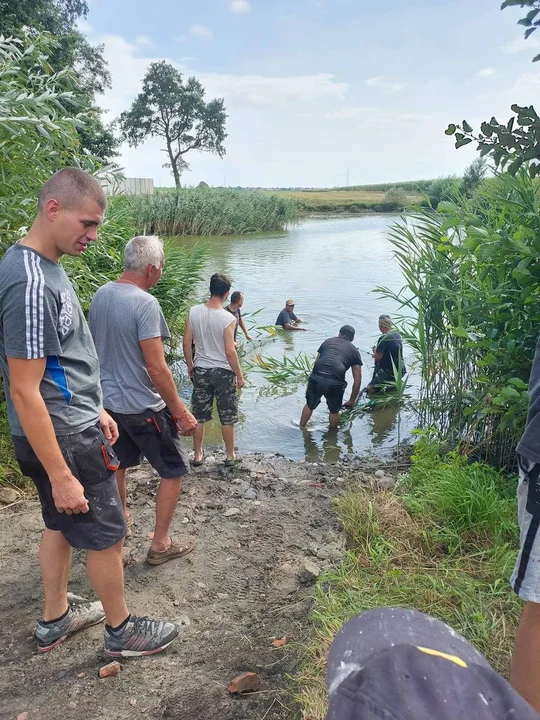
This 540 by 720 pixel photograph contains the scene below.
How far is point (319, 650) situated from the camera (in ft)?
7.89

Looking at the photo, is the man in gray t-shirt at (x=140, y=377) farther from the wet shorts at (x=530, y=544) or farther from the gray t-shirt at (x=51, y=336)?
the wet shorts at (x=530, y=544)

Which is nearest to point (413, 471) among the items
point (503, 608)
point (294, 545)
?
point (294, 545)

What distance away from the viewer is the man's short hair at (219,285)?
489cm

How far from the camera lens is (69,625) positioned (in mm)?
2609

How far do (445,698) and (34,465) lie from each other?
6.27 ft

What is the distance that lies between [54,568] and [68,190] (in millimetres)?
1678

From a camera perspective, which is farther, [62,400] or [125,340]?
[125,340]

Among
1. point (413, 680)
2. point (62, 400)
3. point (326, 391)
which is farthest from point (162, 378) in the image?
point (326, 391)

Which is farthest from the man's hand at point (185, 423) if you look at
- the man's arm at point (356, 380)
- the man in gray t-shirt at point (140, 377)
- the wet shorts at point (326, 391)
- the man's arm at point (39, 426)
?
the man's arm at point (356, 380)

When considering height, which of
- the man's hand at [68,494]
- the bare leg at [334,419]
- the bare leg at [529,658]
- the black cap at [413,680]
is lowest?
the bare leg at [334,419]

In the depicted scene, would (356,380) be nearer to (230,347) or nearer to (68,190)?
(230,347)

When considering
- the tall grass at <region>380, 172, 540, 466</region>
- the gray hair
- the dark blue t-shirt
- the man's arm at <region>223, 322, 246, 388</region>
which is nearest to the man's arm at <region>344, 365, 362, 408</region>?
the tall grass at <region>380, 172, 540, 466</region>

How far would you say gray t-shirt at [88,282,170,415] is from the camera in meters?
3.11

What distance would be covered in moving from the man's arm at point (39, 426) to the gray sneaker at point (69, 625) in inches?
33.8
